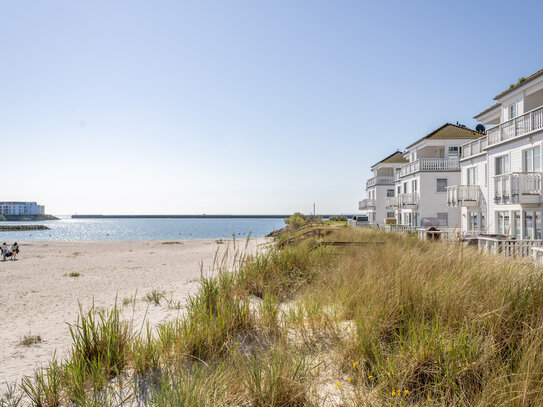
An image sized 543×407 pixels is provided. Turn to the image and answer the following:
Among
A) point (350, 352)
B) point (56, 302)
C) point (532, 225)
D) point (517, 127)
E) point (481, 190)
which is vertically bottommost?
point (56, 302)

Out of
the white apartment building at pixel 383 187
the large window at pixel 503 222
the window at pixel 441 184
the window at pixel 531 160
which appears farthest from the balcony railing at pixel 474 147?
the white apartment building at pixel 383 187

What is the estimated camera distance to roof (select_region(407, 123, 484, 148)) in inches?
1171

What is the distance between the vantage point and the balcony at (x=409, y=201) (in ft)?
98.9

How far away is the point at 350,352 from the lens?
3.61 m

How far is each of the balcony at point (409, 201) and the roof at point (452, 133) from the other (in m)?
5.44

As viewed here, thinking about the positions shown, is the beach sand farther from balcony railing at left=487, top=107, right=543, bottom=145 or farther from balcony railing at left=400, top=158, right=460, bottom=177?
balcony railing at left=400, top=158, right=460, bottom=177

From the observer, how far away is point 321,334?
4383 millimetres

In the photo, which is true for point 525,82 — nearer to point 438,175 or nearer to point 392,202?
point 438,175

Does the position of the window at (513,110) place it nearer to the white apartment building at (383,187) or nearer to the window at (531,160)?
the window at (531,160)

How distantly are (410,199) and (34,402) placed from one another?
104 feet

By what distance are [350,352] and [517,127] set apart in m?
18.6

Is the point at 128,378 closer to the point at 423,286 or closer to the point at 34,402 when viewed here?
the point at 34,402

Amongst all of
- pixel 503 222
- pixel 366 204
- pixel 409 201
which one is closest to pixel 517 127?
pixel 503 222

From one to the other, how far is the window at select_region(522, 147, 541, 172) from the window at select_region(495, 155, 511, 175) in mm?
1289
